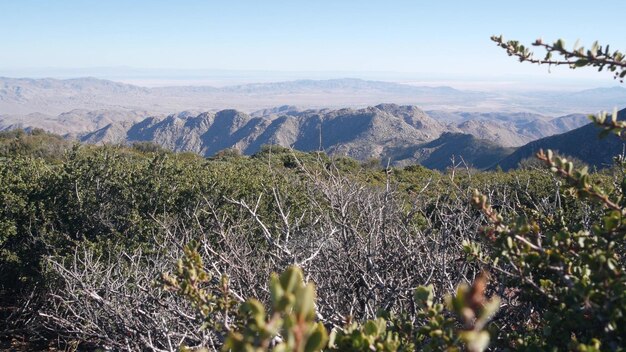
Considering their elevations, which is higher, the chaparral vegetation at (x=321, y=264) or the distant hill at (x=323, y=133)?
the chaparral vegetation at (x=321, y=264)

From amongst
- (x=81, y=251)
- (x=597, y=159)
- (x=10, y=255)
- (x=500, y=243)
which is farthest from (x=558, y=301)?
(x=597, y=159)

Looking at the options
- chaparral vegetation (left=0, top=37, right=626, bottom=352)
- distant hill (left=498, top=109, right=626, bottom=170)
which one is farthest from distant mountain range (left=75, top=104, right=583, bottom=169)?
chaparral vegetation (left=0, top=37, right=626, bottom=352)

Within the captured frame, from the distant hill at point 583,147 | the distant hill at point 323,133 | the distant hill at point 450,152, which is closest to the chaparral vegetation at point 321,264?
the distant hill at point 583,147

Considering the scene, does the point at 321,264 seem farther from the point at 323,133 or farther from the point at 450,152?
the point at 323,133

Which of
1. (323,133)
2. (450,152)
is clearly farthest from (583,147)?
(323,133)

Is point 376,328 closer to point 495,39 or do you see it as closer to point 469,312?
point 469,312

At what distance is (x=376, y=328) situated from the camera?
1.60m

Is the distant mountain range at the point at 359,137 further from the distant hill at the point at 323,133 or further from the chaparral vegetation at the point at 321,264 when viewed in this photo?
the chaparral vegetation at the point at 321,264

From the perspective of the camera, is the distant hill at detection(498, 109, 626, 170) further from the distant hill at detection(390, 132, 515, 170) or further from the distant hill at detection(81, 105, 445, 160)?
the distant hill at detection(81, 105, 445, 160)

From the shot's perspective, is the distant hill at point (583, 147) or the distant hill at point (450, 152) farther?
the distant hill at point (450, 152)

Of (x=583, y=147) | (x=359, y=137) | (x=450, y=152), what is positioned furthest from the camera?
(x=359, y=137)

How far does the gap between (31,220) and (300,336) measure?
9053 mm

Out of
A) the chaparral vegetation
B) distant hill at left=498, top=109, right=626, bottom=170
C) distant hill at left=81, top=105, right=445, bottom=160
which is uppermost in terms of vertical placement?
the chaparral vegetation

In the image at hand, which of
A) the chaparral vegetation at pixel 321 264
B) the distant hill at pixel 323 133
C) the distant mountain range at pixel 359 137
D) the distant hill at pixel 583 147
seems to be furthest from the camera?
the distant hill at pixel 323 133
